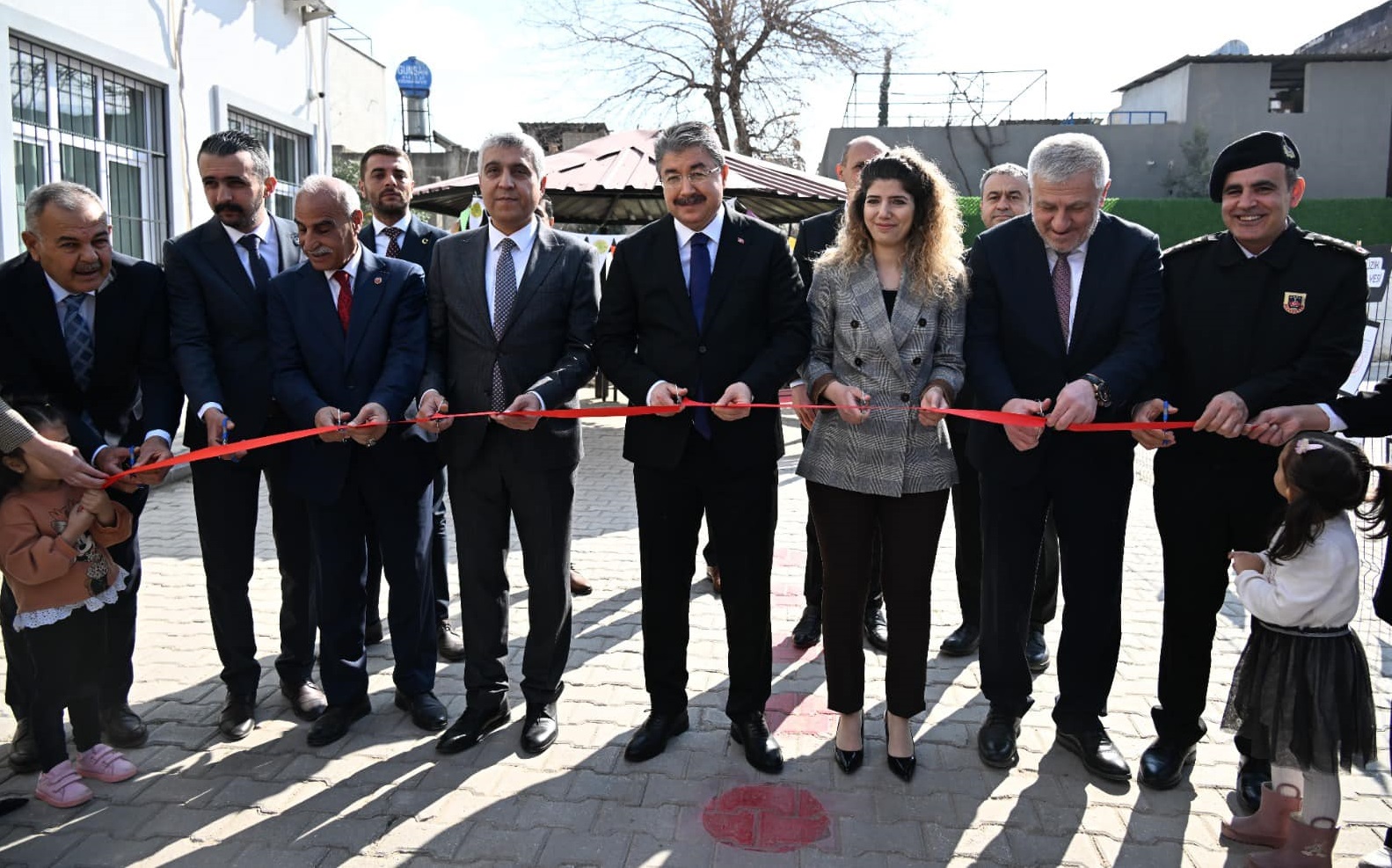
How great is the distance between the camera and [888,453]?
357cm

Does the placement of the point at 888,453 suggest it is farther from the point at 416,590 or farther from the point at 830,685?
the point at 416,590

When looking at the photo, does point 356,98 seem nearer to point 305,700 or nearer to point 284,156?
point 284,156

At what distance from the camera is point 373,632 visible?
16.5 feet

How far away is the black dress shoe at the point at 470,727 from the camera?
12.5 feet

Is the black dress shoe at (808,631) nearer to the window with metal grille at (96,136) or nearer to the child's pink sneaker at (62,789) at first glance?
the child's pink sneaker at (62,789)

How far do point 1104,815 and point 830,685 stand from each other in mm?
1066

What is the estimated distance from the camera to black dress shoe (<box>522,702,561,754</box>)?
3.82m

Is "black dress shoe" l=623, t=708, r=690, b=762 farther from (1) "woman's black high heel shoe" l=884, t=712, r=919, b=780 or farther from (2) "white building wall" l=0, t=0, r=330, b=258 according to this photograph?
(2) "white building wall" l=0, t=0, r=330, b=258

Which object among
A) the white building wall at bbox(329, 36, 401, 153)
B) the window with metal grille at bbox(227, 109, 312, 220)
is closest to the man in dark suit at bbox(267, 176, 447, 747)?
the window with metal grille at bbox(227, 109, 312, 220)

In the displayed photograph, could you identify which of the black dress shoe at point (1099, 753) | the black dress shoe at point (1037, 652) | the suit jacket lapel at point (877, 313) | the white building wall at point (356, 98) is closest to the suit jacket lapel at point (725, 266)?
the suit jacket lapel at point (877, 313)

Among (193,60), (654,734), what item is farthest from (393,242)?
(193,60)

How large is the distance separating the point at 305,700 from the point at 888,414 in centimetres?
282

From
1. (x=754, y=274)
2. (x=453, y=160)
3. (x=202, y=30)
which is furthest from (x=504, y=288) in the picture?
(x=453, y=160)

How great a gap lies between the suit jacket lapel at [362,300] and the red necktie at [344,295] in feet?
0.10
